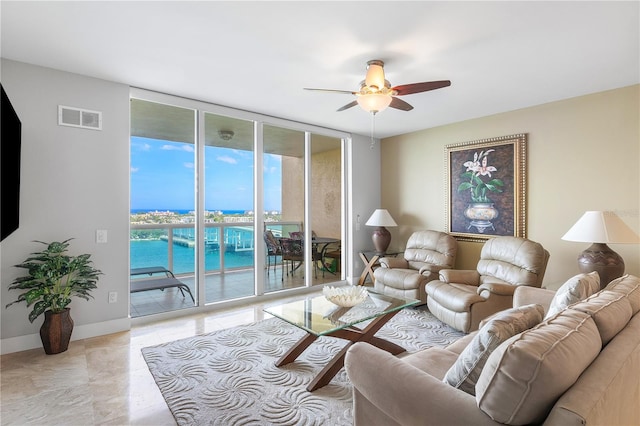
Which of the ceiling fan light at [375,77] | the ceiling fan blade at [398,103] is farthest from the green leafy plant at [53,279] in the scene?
the ceiling fan blade at [398,103]

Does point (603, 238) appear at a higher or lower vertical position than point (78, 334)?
higher

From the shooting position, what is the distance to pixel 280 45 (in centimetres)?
264

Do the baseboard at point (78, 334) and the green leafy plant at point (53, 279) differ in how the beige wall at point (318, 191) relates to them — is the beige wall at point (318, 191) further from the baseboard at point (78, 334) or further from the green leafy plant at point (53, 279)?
the green leafy plant at point (53, 279)

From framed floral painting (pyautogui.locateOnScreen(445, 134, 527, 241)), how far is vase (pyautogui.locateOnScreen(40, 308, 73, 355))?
15.5ft

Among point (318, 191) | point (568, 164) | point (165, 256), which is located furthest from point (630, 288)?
point (165, 256)

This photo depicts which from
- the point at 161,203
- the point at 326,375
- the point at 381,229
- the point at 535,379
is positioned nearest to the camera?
the point at 535,379

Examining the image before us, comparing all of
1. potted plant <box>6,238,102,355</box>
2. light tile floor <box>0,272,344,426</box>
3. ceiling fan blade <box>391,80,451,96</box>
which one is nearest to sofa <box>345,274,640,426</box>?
light tile floor <box>0,272,344,426</box>

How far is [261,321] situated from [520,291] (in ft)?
8.48

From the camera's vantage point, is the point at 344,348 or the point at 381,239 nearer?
the point at 344,348

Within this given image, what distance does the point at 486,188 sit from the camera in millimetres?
4578

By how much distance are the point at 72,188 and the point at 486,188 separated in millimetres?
4858

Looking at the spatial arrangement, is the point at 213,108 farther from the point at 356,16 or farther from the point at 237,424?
the point at 237,424

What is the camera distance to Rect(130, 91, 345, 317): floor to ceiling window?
393 cm

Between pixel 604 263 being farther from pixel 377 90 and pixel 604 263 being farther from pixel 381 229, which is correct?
pixel 381 229
